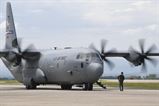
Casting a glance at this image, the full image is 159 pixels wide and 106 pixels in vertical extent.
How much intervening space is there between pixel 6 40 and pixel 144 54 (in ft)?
57.3

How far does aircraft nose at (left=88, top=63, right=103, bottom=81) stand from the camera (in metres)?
44.0

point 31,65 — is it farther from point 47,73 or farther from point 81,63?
point 81,63

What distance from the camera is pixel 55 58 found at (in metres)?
50.0

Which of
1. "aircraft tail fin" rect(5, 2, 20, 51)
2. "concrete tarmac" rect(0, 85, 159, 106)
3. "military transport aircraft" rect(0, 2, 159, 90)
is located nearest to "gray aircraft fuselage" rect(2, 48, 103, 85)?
"military transport aircraft" rect(0, 2, 159, 90)

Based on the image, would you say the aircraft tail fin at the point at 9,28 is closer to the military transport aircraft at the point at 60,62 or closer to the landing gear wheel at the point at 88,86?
the military transport aircraft at the point at 60,62

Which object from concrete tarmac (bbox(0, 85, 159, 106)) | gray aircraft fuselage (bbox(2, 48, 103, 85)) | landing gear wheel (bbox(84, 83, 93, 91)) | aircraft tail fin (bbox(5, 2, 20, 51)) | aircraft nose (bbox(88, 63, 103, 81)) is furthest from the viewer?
aircraft tail fin (bbox(5, 2, 20, 51))

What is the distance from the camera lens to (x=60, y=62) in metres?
48.8

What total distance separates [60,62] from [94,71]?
579 centimetres

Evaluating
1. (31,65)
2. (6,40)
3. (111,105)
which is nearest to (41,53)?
(31,65)

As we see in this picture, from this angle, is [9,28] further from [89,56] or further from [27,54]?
[89,56]

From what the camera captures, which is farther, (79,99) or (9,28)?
(9,28)

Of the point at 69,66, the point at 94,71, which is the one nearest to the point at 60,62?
the point at 69,66

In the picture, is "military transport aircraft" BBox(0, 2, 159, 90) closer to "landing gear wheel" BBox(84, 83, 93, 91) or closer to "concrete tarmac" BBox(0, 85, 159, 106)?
"landing gear wheel" BBox(84, 83, 93, 91)

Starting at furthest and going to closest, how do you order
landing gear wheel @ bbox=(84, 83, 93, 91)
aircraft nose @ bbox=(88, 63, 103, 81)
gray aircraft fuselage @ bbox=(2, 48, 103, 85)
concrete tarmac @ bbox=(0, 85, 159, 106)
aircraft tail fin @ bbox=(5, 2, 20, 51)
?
aircraft tail fin @ bbox=(5, 2, 20, 51) → landing gear wheel @ bbox=(84, 83, 93, 91) → gray aircraft fuselage @ bbox=(2, 48, 103, 85) → aircraft nose @ bbox=(88, 63, 103, 81) → concrete tarmac @ bbox=(0, 85, 159, 106)
